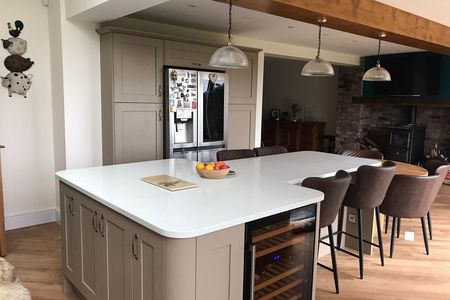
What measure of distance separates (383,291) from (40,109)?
3797mm

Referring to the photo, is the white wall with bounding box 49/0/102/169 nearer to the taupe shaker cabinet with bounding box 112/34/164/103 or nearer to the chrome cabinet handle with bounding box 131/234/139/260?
the taupe shaker cabinet with bounding box 112/34/164/103

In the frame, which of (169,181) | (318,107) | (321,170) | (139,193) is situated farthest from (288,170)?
(318,107)

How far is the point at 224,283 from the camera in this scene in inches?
70.9

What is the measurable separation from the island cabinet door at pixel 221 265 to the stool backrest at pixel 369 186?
5.16ft

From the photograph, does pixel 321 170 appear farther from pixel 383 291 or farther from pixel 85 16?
pixel 85 16

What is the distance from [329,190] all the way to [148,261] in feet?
4.44

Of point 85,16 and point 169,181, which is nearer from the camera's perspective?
point 169,181

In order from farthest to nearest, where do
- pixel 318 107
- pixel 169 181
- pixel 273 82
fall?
pixel 273 82
pixel 318 107
pixel 169 181

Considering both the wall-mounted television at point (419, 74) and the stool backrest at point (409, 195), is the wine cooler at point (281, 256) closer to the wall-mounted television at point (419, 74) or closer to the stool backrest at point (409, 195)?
the stool backrest at point (409, 195)

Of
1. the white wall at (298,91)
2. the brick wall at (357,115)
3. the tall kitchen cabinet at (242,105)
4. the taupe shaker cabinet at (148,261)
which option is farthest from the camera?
the white wall at (298,91)

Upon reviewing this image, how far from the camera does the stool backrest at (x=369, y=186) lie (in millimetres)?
2986

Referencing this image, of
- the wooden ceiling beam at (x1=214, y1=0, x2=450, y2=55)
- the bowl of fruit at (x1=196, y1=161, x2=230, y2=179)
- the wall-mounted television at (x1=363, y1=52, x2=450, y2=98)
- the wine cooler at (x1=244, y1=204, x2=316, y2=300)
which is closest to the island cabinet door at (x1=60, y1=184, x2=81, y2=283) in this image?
the bowl of fruit at (x1=196, y1=161, x2=230, y2=179)

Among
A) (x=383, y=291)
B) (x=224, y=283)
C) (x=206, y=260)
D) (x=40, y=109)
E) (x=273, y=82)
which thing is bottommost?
(x=383, y=291)

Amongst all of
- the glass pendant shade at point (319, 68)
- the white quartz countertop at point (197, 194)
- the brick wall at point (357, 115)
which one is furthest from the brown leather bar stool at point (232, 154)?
the brick wall at point (357, 115)
